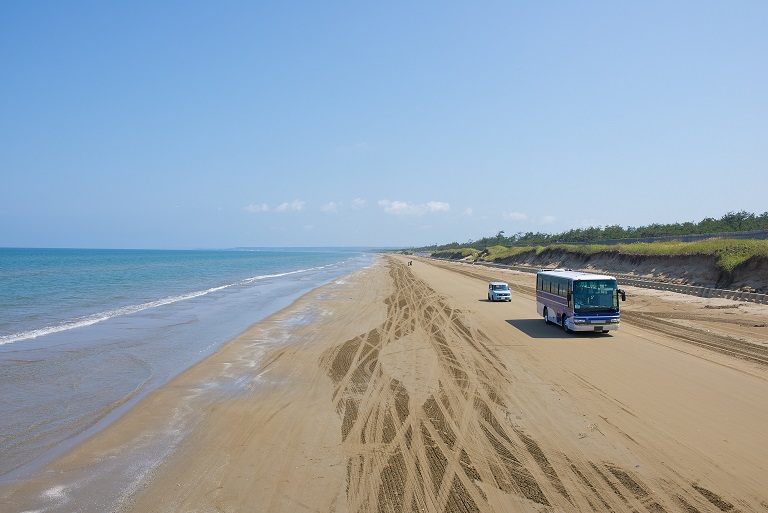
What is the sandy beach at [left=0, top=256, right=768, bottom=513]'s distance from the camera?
779 cm

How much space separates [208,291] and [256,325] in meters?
24.5

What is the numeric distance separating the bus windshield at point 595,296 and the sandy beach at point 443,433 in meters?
1.68

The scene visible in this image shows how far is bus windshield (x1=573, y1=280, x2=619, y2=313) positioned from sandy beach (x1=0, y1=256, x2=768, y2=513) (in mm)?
1682

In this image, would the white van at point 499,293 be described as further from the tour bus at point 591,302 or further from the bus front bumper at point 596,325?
the bus front bumper at point 596,325

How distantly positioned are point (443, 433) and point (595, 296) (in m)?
14.4

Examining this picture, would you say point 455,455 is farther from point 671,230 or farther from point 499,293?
point 671,230

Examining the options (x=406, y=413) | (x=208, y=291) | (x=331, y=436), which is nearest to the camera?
(x=331, y=436)

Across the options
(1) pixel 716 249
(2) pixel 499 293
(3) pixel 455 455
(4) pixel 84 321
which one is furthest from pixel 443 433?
(1) pixel 716 249

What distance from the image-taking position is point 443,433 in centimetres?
1043

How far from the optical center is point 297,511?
7344 millimetres

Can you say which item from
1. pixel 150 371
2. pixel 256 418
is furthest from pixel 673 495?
pixel 150 371

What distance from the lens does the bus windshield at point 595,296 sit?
858 inches

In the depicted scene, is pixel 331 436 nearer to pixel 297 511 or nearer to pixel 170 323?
pixel 297 511

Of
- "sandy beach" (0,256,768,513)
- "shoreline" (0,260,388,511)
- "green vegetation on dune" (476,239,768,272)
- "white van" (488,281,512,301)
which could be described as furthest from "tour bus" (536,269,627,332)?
"green vegetation on dune" (476,239,768,272)
